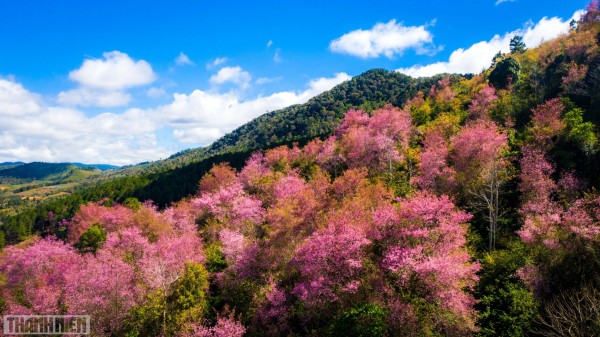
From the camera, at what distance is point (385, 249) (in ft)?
80.2

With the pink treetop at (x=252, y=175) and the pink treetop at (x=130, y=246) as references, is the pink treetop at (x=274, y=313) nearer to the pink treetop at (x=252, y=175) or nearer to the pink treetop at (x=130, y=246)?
the pink treetop at (x=130, y=246)

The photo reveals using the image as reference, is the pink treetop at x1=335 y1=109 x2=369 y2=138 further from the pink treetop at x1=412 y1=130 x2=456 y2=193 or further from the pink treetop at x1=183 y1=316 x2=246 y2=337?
the pink treetop at x1=183 y1=316 x2=246 y2=337

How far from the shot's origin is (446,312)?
69.4 feet

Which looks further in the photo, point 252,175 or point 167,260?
point 252,175

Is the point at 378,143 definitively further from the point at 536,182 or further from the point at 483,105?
the point at 483,105

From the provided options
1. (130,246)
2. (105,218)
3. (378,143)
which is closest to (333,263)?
(378,143)

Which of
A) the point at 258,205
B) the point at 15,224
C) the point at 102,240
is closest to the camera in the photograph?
the point at 258,205

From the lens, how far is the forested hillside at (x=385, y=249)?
852 inches

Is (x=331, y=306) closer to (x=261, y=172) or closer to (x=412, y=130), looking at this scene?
(x=261, y=172)

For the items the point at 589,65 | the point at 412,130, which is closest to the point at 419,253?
the point at 412,130

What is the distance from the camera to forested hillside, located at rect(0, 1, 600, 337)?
2164 cm

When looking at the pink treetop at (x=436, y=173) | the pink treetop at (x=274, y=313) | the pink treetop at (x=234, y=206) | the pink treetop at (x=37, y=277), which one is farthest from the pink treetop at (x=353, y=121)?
the pink treetop at (x=37, y=277)

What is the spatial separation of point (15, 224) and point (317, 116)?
146 metres

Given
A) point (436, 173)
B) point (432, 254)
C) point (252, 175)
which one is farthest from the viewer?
point (252, 175)
